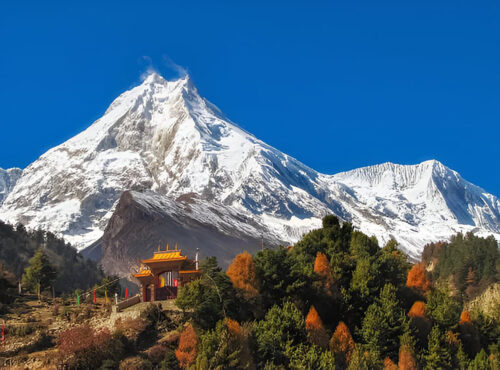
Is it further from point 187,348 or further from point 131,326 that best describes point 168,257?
point 187,348

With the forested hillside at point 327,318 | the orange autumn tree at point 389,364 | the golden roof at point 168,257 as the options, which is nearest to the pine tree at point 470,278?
the forested hillside at point 327,318

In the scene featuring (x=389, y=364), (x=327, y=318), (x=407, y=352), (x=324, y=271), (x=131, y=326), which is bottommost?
(x=389, y=364)

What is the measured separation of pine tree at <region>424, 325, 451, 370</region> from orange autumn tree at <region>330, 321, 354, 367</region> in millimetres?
9325

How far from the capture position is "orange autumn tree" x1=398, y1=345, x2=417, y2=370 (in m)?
73.2

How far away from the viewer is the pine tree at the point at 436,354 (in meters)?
76.3

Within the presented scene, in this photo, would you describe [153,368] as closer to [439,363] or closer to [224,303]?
[224,303]

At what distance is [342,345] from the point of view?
74.9m

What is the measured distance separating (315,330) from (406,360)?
10662 mm

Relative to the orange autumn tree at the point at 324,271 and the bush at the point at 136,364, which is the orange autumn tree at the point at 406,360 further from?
the bush at the point at 136,364

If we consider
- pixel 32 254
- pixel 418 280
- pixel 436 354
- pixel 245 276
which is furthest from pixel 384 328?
pixel 32 254

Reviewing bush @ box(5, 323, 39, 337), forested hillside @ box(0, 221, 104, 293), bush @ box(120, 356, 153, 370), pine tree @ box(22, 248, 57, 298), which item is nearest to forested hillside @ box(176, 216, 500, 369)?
bush @ box(120, 356, 153, 370)

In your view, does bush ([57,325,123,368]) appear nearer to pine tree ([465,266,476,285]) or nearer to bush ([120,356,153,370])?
bush ([120,356,153,370])

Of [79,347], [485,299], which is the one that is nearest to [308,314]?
[79,347]

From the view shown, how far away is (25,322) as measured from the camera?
76125 mm
